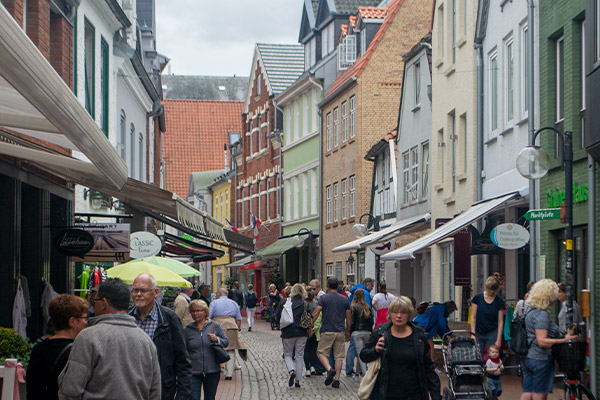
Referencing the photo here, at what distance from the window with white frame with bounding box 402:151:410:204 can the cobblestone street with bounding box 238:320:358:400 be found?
769 cm

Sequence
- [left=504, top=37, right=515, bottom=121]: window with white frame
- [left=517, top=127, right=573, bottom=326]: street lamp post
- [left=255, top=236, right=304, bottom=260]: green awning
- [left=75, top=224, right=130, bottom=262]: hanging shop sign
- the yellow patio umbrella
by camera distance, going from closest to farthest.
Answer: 1. [left=517, top=127, right=573, bottom=326]: street lamp post
2. [left=75, top=224, right=130, bottom=262]: hanging shop sign
3. the yellow patio umbrella
4. [left=504, top=37, right=515, bottom=121]: window with white frame
5. [left=255, top=236, right=304, bottom=260]: green awning

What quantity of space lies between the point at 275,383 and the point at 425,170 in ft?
41.9

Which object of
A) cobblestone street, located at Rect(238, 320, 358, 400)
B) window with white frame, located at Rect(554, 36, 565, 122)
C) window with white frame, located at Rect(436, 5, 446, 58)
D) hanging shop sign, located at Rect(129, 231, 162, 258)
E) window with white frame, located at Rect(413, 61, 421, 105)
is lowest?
cobblestone street, located at Rect(238, 320, 358, 400)

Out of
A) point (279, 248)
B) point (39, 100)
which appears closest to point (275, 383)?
point (39, 100)

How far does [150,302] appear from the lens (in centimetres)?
841

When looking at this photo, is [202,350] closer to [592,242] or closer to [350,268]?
[592,242]

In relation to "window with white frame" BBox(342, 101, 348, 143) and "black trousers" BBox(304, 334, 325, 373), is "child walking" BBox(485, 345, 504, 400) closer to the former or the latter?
"black trousers" BBox(304, 334, 325, 373)

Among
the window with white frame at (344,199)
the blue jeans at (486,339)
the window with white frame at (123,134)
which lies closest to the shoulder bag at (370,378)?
the blue jeans at (486,339)

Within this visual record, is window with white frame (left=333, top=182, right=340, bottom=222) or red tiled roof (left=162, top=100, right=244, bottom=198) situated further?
red tiled roof (left=162, top=100, right=244, bottom=198)

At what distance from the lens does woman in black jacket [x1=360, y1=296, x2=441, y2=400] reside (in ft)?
28.3

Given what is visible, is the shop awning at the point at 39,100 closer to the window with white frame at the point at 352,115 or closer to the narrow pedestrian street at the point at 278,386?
the narrow pedestrian street at the point at 278,386

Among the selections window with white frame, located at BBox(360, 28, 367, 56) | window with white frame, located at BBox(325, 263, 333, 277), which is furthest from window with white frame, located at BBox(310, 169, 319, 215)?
window with white frame, located at BBox(360, 28, 367, 56)

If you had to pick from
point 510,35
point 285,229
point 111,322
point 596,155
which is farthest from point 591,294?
point 285,229

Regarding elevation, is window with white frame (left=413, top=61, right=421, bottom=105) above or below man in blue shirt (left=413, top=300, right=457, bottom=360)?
above
